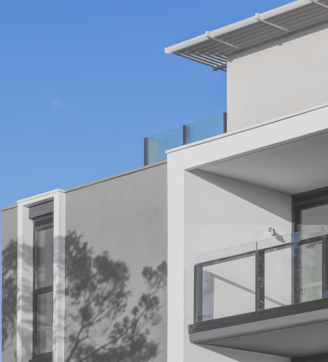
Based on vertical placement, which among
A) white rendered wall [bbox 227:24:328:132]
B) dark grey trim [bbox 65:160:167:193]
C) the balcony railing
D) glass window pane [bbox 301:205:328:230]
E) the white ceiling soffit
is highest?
the white ceiling soffit

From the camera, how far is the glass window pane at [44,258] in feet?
56.2

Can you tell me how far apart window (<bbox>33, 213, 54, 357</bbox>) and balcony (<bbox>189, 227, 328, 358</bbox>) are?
13.0 feet

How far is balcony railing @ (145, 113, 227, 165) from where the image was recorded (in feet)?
55.7

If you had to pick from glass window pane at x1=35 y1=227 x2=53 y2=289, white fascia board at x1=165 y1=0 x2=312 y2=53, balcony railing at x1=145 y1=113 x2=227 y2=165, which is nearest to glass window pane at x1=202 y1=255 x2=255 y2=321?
balcony railing at x1=145 y1=113 x2=227 y2=165

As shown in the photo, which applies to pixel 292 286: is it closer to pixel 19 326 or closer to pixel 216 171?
pixel 216 171

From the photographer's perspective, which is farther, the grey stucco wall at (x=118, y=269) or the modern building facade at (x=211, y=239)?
the grey stucco wall at (x=118, y=269)

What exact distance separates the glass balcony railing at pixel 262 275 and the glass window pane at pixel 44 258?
4.14 metres

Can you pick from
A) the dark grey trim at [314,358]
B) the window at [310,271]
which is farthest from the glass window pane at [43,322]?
the window at [310,271]

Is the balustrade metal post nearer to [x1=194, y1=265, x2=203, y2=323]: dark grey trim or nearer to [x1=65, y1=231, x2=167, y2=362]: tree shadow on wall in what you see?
[x1=194, y1=265, x2=203, y2=323]: dark grey trim

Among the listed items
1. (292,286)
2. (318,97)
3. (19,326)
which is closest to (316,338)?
(292,286)

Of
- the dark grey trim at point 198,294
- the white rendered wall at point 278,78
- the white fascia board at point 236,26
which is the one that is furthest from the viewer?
the white rendered wall at point 278,78

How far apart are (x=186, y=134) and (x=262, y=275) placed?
14.7 feet

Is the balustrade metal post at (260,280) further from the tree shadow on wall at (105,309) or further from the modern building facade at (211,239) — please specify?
A: the tree shadow on wall at (105,309)

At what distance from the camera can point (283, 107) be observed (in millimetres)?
16656
